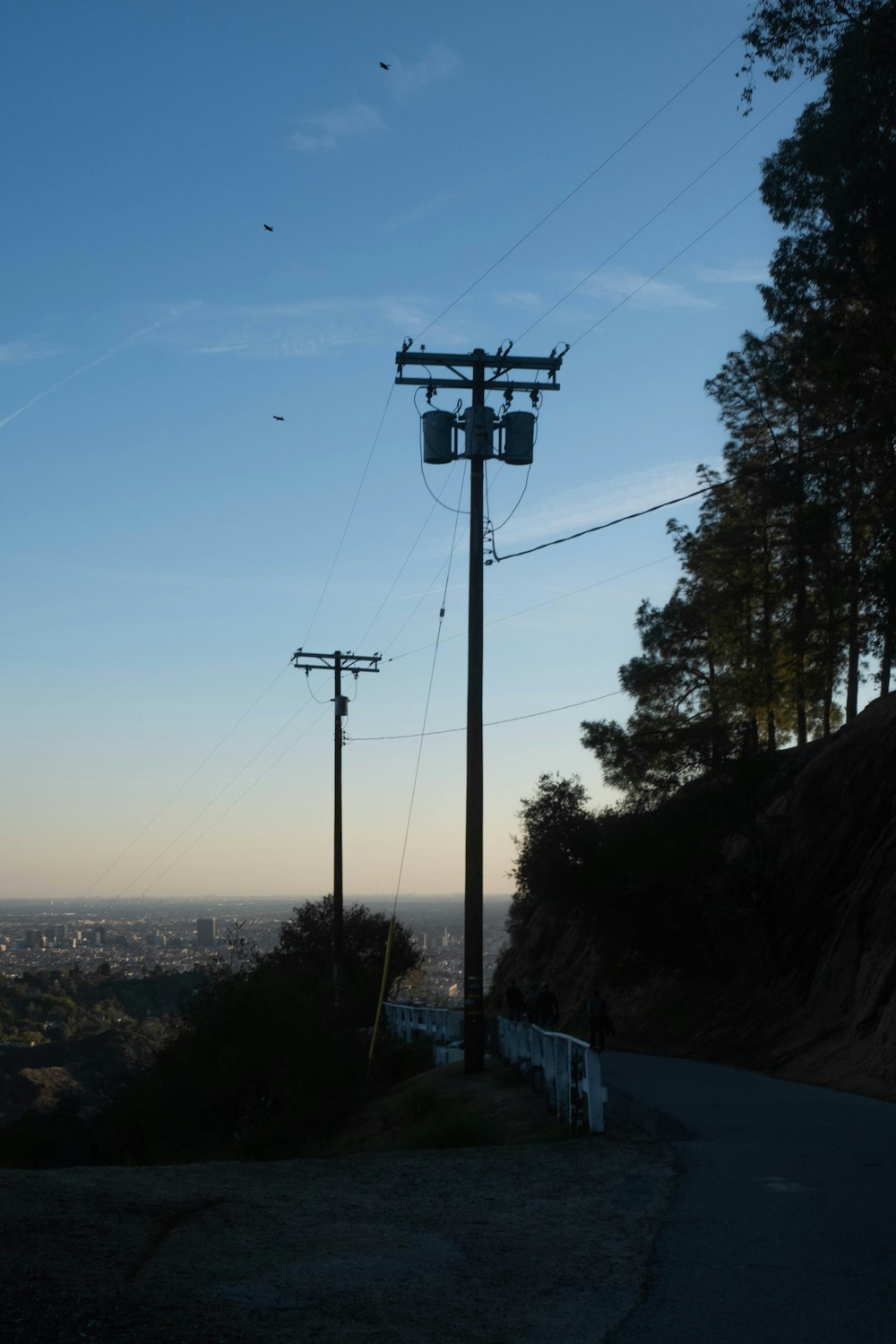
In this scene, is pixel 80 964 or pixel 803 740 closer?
pixel 803 740

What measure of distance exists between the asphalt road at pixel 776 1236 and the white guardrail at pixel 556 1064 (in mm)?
674

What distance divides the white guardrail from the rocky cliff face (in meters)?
4.98

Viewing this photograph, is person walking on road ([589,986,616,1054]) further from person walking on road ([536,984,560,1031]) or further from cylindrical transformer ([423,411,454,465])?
cylindrical transformer ([423,411,454,465])

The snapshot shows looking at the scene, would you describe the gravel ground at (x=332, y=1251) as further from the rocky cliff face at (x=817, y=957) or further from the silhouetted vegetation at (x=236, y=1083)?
the silhouetted vegetation at (x=236, y=1083)

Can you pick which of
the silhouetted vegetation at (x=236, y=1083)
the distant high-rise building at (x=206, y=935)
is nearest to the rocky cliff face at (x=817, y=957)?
the silhouetted vegetation at (x=236, y=1083)

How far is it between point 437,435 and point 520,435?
4.94 feet

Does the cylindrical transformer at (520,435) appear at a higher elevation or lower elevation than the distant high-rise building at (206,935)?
higher

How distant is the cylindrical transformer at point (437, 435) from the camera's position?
23.2 meters

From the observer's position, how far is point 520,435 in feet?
76.7

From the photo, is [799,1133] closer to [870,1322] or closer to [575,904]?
[870,1322]

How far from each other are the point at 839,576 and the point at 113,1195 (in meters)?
24.6

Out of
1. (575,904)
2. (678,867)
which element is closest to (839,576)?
(678,867)

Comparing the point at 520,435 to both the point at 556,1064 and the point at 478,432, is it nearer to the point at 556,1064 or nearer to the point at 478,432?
the point at 478,432

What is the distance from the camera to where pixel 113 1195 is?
942cm
